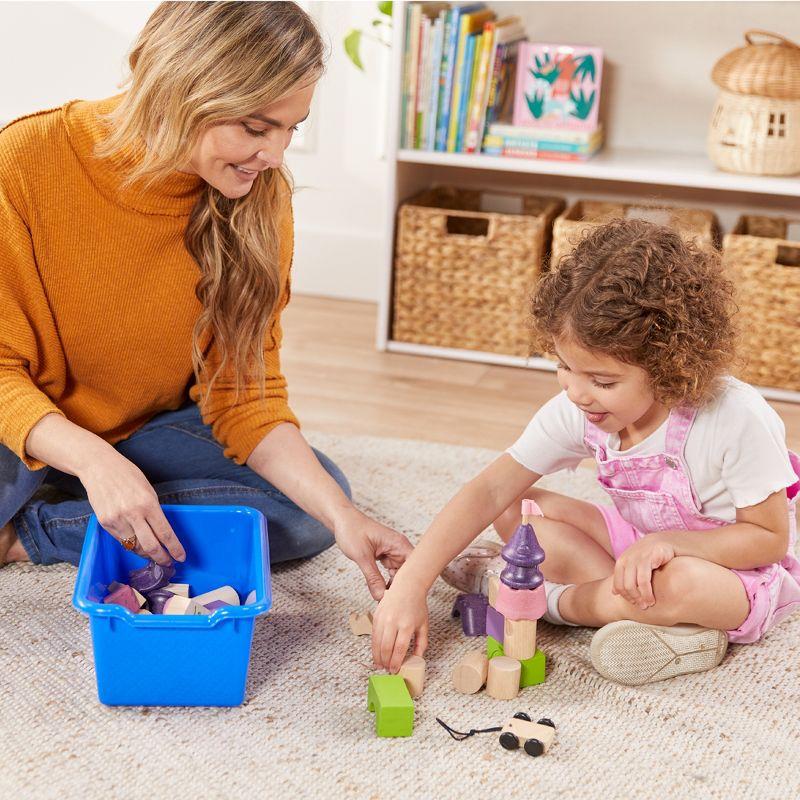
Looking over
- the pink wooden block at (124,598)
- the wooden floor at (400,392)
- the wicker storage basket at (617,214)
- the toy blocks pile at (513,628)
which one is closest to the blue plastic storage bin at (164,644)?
the pink wooden block at (124,598)

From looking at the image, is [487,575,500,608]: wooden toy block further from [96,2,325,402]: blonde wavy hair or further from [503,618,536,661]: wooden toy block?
[96,2,325,402]: blonde wavy hair

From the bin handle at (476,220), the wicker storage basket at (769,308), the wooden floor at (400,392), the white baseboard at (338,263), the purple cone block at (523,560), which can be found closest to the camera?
the purple cone block at (523,560)

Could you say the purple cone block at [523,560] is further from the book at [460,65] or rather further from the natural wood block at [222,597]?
the book at [460,65]

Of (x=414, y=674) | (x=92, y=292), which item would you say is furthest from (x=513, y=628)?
(x=92, y=292)

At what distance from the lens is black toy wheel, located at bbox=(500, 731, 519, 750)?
3.39ft

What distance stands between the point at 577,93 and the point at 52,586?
1424mm

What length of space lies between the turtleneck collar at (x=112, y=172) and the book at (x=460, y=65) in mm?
1019

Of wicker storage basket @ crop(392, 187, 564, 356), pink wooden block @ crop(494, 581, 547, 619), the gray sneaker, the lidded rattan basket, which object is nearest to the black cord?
pink wooden block @ crop(494, 581, 547, 619)

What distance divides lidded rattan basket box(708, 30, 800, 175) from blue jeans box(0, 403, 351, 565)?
1.10 metres

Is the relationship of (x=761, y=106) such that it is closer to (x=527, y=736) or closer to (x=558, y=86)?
(x=558, y=86)

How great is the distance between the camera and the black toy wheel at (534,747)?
1025 millimetres

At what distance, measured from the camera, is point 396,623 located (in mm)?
1101

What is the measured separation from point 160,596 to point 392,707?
0.30m

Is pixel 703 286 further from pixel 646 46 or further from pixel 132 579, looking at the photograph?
pixel 646 46
